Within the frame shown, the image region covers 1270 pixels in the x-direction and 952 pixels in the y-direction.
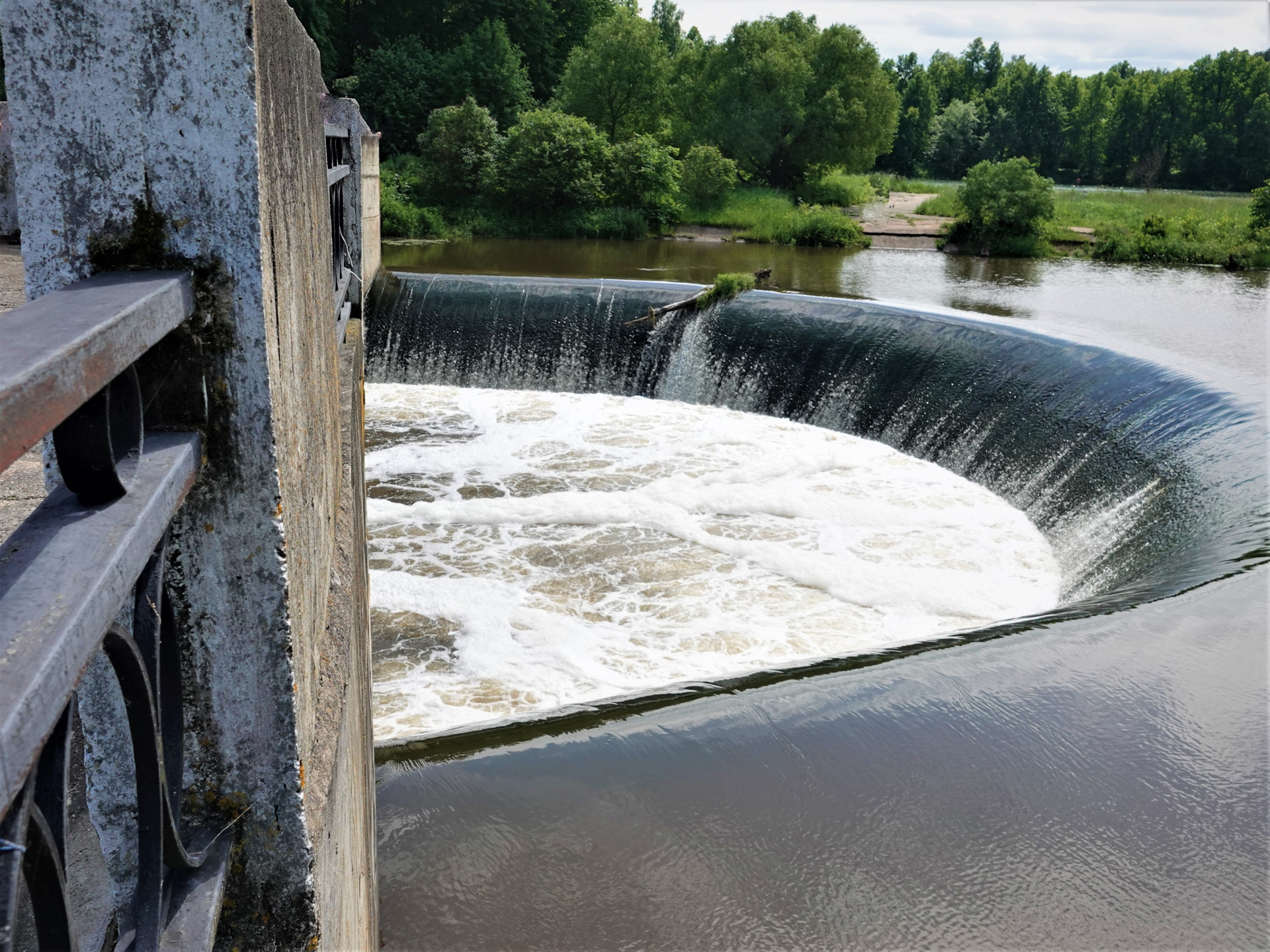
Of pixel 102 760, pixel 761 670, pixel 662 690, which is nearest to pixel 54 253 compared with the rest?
pixel 102 760

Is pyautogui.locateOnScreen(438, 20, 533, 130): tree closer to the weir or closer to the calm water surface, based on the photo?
the calm water surface

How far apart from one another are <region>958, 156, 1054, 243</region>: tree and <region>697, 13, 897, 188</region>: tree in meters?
10.6

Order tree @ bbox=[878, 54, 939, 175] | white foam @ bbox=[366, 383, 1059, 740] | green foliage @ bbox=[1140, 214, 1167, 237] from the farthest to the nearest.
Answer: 1. tree @ bbox=[878, 54, 939, 175]
2. green foliage @ bbox=[1140, 214, 1167, 237]
3. white foam @ bbox=[366, 383, 1059, 740]

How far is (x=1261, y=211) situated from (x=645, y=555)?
56.2 ft

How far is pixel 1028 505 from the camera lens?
307 inches

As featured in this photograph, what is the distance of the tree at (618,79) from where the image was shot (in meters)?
30.3

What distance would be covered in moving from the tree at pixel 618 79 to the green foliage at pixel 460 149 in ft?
22.5

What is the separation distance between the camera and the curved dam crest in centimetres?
582

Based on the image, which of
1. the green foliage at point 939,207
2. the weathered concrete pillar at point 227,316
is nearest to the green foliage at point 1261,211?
the green foliage at point 939,207

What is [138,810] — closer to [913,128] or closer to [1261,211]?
[1261,211]

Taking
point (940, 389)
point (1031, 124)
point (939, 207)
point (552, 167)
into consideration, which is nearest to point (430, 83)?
point (552, 167)

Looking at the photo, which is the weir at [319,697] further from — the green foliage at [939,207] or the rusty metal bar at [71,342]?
the green foliage at [939,207]

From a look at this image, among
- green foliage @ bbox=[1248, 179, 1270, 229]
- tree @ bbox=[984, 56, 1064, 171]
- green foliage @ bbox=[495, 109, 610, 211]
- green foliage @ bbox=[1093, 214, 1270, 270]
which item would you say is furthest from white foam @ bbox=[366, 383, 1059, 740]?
tree @ bbox=[984, 56, 1064, 171]

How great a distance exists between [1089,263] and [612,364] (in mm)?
10604
